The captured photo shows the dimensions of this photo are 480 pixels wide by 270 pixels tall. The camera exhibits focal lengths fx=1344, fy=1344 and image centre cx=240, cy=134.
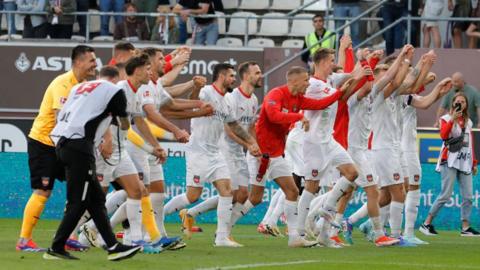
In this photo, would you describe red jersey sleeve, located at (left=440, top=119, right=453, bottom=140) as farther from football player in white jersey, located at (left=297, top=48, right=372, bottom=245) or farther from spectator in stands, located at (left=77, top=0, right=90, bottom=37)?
spectator in stands, located at (left=77, top=0, right=90, bottom=37)

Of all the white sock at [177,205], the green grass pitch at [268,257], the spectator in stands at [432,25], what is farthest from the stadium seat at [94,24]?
the white sock at [177,205]

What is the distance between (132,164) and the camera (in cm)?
1578

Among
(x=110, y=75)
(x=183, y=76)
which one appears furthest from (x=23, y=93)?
(x=110, y=75)

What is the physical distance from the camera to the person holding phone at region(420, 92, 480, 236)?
Result: 22.3m

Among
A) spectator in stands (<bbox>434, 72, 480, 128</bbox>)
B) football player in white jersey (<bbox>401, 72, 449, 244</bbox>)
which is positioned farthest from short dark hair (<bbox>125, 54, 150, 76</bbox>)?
spectator in stands (<bbox>434, 72, 480, 128</bbox>)

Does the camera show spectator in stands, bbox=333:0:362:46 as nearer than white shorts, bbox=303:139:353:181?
No

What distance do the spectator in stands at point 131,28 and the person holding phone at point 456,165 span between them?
29.2 feet

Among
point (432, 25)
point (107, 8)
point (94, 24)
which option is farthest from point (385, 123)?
point (94, 24)

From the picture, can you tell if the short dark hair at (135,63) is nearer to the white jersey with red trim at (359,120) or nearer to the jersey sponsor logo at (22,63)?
the white jersey with red trim at (359,120)

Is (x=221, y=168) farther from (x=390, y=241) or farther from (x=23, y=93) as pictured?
(x=23, y=93)

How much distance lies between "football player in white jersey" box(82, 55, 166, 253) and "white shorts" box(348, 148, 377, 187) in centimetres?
349

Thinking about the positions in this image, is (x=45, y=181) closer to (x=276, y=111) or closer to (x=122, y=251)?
(x=122, y=251)

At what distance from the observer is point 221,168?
1784cm

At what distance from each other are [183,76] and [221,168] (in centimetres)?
1099
